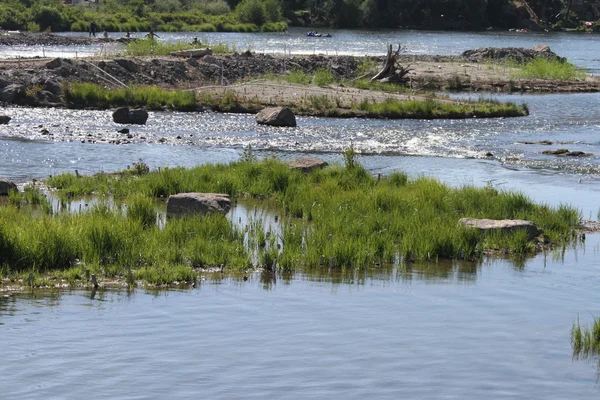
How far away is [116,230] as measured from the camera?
15.8 m

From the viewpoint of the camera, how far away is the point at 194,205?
18.6 metres

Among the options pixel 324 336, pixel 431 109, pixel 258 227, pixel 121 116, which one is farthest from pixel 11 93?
pixel 324 336

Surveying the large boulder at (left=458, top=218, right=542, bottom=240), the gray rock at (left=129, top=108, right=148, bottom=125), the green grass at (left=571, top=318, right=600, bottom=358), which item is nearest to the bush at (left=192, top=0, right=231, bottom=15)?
the gray rock at (left=129, top=108, right=148, bottom=125)

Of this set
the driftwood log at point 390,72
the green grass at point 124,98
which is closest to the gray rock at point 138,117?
the green grass at point 124,98

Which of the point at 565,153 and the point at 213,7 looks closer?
the point at 565,153

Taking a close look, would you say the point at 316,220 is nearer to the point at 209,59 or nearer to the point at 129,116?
the point at 129,116

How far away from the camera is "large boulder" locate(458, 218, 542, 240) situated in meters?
18.1

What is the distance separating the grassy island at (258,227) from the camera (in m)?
15.0

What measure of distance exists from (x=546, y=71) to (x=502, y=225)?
47218 mm

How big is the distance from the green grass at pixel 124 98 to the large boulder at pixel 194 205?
2276cm

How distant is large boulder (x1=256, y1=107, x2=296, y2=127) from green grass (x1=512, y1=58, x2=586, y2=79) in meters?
27.5

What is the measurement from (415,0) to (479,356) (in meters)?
148

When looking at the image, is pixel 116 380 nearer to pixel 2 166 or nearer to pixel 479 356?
pixel 479 356

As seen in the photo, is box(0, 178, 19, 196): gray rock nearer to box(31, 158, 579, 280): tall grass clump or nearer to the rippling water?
box(31, 158, 579, 280): tall grass clump
